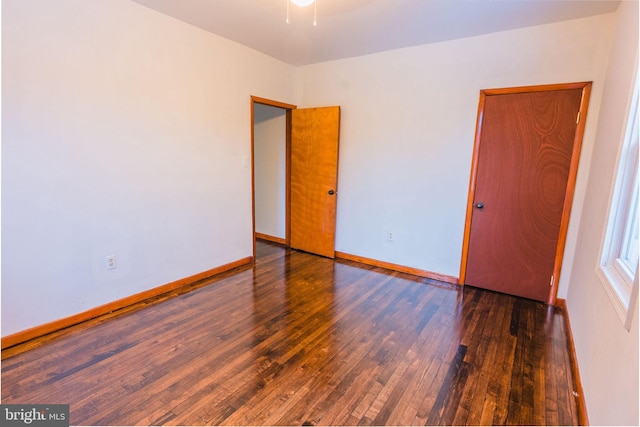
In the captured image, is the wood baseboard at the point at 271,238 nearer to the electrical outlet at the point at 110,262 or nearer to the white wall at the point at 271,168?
the white wall at the point at 271,168

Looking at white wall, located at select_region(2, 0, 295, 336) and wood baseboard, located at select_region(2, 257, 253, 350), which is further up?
white wall, located at select_region(2, 0, 295, 336)

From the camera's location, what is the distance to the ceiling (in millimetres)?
2426

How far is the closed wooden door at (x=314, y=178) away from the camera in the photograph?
4.02 meters

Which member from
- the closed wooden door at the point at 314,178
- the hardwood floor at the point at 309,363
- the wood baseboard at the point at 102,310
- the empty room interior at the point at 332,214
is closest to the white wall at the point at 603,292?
the empty room interior at the point at 332,214

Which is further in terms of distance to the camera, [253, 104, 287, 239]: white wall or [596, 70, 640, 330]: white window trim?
[253, 104, 287, 239]: white wall

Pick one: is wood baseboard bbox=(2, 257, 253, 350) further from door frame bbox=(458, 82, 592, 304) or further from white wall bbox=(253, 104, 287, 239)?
door frame bbox=(458, 82, 592, 304)

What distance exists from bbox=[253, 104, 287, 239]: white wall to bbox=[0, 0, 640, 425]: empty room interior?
62cm

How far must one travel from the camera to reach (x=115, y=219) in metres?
2.60

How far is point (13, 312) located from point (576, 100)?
4.65 meters

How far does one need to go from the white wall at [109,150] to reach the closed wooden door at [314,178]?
3.12 feet

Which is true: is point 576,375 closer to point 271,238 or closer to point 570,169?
point 570,169

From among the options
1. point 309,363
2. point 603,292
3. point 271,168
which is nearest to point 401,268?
point 309,363

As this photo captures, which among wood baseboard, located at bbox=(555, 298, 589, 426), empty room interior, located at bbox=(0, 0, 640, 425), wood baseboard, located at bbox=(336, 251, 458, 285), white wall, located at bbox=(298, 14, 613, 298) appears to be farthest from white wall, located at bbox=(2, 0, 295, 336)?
wood baseboard, located at bbox=(555, 298, 589, 426)

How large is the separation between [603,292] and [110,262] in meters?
3.42
